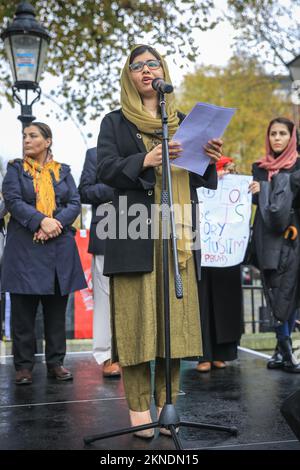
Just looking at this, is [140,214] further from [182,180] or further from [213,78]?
[213,78]

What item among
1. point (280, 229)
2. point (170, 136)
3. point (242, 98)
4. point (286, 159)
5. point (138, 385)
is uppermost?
point (242, 98)

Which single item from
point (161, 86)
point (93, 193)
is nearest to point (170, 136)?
point (161, 86)

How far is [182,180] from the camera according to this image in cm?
332

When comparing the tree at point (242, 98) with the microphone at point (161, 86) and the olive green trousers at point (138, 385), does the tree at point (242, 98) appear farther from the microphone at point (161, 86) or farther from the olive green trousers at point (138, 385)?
the olive green trousers at point (138, 385)

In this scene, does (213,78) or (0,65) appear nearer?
(0,65)

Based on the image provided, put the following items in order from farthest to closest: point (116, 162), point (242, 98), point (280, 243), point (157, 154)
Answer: point (242, 98) < point (280, 243) < point (116, 162) < point (157, 154)

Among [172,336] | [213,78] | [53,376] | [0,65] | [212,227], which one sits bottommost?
[53,376]

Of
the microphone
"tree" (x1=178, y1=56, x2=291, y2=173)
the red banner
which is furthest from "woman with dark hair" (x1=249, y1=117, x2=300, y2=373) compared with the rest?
"tree" (x1=178, y1=56, x2=291, y2=173)

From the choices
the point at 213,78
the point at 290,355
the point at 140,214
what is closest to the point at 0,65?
the point at 290,355

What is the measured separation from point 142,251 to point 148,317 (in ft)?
1.12

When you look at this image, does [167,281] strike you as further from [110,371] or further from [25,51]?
[25,51]

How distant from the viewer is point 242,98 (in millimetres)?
21625

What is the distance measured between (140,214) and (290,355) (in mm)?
2662

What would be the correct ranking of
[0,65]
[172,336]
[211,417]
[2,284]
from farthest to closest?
[0,65] → [2,284] → [211,417] → [172,336]
